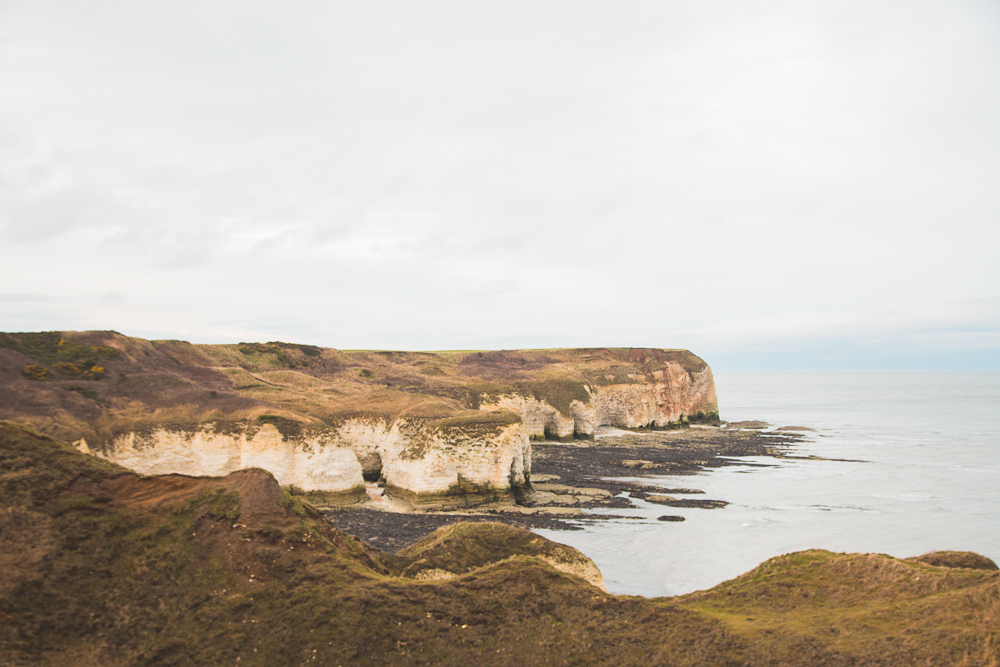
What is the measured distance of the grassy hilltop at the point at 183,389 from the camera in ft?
85.0

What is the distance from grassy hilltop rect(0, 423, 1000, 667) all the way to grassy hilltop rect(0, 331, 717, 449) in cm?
2006

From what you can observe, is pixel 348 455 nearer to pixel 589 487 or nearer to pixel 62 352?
pixel 589 487

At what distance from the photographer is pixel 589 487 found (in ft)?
105

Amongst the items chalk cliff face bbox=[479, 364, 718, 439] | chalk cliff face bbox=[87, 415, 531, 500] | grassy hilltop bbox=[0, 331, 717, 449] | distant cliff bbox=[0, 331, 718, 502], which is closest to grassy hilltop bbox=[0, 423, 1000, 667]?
chalk cliff face bbox=[87, 415, 531, 500]

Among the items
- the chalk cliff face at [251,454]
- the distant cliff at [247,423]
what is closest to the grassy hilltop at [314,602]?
the chalk cliff face at [251,454]

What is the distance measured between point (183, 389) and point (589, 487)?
21.2m

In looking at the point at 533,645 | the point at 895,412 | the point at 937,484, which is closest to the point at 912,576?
the point at 533,645

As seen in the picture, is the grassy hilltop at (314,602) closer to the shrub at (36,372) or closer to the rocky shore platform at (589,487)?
the rocky shore platform at (589,487)

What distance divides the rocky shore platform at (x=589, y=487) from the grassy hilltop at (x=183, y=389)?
503 centimetres

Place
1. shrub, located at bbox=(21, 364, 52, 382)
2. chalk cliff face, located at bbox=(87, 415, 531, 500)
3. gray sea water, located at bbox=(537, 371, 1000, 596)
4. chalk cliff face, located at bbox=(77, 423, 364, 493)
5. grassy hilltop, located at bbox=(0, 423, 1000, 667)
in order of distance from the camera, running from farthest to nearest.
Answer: shrub, located at bbox=(21, 364, 52, 382)
chalk cliff face, located at bbox=(87, 415, 531, 500)
chalk cliff face, located at bbox=(77, 423, 364, 493)
gray sea water, located at bbox=(537, 371, 1000, 596)
grassy hilltop, located at bbox=(0, 423, 1000, 667)

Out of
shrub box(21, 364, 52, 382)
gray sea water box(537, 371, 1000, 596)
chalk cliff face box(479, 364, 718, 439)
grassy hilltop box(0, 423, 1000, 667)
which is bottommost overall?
gray sea water box(537, 371, 1000, 596)

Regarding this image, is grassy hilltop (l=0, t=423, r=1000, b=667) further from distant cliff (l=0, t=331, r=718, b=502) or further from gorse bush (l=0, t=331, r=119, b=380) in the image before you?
gorse bush (l=0, t=331, r=119, b=380)

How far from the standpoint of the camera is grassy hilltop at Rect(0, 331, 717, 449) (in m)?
25.9

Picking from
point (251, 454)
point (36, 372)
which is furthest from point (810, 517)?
point (36, 372)
